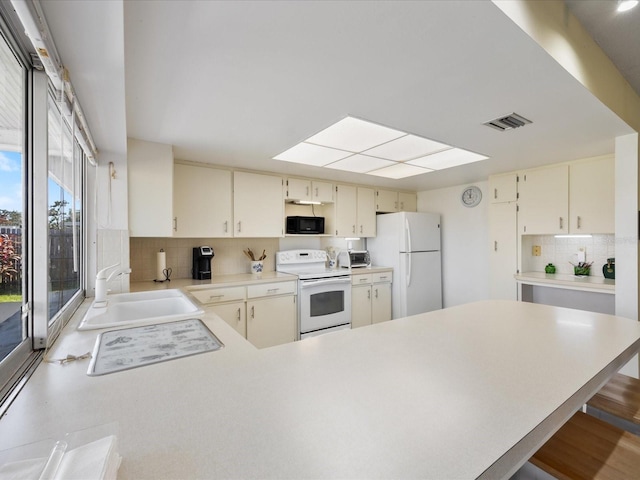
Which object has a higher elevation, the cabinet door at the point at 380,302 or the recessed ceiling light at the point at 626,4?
the recessed ceiling light at the point at 626,4

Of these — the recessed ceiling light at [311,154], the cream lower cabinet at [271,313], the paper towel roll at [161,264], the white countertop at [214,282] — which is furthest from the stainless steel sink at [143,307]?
the recessed ceiling light at [311,154]

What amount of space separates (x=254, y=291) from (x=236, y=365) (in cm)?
204

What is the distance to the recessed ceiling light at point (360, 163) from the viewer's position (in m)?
2.83

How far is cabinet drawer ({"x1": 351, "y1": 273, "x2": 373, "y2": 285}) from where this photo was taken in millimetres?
3704

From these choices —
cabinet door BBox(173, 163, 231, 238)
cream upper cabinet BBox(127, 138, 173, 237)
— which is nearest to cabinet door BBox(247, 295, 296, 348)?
cabinet door BBox(173, 163, 231, 238)

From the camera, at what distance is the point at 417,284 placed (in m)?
4.02

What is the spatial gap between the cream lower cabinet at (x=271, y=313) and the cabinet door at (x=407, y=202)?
2307 millimetres

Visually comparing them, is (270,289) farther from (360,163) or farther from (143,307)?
(360,163)

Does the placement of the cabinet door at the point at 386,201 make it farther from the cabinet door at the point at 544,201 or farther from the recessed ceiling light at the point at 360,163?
the cabinet door at the point at 544,201

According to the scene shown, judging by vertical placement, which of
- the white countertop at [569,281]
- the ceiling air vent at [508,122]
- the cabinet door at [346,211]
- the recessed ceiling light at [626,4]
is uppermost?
the recessed ceiling light at [626,4]

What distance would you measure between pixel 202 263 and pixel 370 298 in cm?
210

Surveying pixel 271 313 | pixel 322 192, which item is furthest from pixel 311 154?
pixel 271 313

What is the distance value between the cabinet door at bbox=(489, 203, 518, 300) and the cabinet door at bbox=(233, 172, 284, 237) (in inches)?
101

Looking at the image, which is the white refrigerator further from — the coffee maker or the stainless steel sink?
the stainless steel sink
